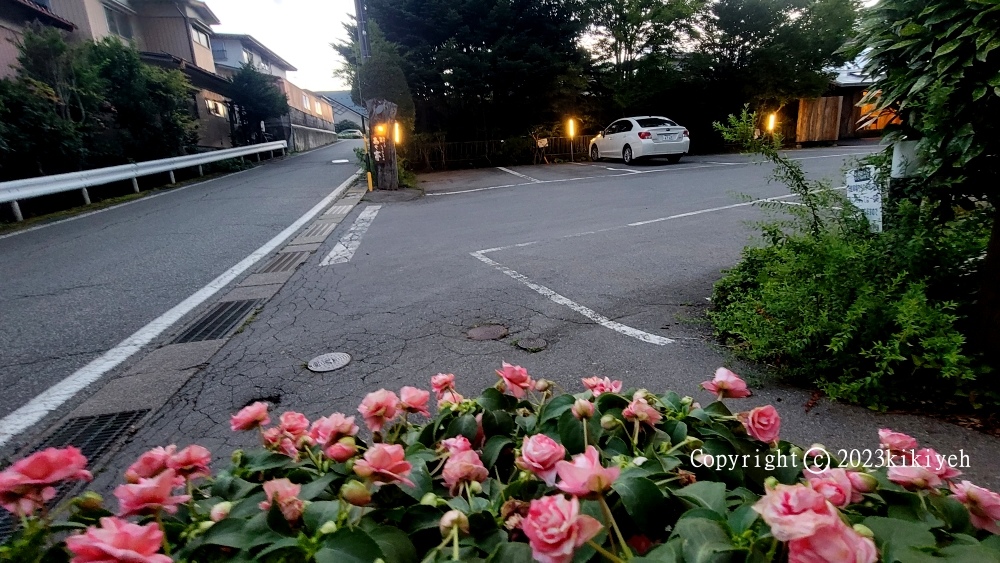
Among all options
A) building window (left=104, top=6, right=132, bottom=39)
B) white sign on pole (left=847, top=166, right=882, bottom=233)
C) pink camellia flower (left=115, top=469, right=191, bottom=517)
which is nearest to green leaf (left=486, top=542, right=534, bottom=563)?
pink camellia flower (left=115, top=469, right=191, bottom=517)

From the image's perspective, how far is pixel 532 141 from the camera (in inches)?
767

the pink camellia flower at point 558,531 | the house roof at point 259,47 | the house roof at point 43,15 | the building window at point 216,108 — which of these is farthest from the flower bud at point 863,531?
the house roof at point 259,47

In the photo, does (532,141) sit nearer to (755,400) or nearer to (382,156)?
(382,156)

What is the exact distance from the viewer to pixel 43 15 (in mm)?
15758

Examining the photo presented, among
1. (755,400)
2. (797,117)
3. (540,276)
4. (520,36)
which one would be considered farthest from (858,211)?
(797,117)

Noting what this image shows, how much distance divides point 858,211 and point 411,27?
17.6 m

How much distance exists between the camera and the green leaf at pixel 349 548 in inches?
32.4

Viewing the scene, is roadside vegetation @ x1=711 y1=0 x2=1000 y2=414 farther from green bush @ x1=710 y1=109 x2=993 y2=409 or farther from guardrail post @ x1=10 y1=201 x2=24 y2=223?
guardrail post @ x1=10 y1=201 x2=24 y2=223

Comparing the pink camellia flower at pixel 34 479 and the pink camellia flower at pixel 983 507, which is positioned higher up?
the pink camellia flower at pixel 34 479

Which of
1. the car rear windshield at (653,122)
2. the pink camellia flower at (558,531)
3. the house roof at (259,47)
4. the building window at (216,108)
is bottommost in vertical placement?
the pink camellia flower at (558,531)

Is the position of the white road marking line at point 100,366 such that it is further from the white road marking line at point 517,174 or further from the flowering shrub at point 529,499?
the white road marking line at point 517,174

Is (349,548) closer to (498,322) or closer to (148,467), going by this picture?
(148,467)

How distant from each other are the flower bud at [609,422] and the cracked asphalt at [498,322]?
4.98 feet

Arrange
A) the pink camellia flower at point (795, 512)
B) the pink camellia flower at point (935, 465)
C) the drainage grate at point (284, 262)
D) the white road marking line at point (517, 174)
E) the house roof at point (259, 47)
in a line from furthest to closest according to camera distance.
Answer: the house roof at point (259, 47)
the white road marking line at point (517, 174)
the drainage grate at point (284, 262)
the pink camellia flower at point (935, 465)
the pink camellia flower at point (795, 512)
